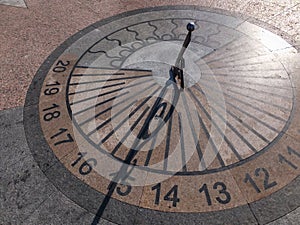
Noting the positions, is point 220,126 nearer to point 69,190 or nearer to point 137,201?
point 137,201

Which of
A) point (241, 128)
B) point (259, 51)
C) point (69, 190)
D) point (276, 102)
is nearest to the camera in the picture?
point (69, 190)

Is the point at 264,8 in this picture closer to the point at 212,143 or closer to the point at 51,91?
the point at 212,143

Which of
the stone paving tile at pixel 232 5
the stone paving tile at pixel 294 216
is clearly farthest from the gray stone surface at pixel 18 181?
the stone paving tile at pixel 232 5

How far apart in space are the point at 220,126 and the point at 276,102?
4.97ft

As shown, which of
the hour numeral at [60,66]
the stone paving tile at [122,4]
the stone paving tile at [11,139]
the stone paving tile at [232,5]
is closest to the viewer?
the stone paving tile at [11,139]

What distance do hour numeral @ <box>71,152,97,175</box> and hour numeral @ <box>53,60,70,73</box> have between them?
114 inches

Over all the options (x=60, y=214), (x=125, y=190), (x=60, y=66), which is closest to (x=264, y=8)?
(x=60, y=66)

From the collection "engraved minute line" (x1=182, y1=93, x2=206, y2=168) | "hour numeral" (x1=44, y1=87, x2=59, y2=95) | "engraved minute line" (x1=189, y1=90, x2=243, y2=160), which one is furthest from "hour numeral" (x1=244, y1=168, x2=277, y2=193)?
"hour numeral" (x1=44, y1=87, x2=59, y2=95)

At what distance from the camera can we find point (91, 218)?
5.08 m

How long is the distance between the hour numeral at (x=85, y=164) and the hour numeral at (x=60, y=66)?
2893mm

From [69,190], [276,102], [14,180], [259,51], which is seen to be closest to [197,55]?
[259,51]

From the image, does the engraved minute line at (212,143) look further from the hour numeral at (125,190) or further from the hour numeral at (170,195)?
the hour numeral at (125,190)

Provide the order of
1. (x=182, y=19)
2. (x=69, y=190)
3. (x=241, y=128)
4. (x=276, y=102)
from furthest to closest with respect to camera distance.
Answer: (x=182, y=19) → (x=276, y=102) → (x=241, y=128) → (x=69, y=190)

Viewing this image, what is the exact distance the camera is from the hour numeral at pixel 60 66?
7834 mm
